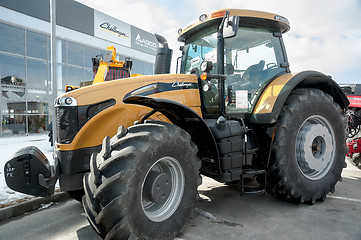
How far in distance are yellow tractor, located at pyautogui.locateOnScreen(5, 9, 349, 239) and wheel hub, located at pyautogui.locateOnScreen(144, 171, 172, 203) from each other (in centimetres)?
1

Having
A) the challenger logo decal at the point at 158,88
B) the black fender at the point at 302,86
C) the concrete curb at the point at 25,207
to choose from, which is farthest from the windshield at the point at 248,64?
the concrete curb at the point at 25,207

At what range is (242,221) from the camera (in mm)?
3230

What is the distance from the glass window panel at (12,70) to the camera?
13.1 meters

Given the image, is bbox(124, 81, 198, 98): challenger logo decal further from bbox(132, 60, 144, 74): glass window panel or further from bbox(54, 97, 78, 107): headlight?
bbox(132, 60, 144, 74): glass window panel

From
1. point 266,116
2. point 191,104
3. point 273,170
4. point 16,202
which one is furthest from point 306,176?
point 16,202

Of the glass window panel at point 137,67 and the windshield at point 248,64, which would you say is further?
the glass window panel at point 137,67

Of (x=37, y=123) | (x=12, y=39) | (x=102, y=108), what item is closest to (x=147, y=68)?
(x=37, y=123)

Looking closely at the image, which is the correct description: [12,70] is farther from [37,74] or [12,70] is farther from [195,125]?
[195,125]

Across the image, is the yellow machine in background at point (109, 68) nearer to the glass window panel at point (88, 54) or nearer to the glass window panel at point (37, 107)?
the glass window panel at point (37, 107)

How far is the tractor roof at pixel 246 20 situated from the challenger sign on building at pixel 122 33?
15.0m

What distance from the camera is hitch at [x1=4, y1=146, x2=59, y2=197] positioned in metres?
2.59

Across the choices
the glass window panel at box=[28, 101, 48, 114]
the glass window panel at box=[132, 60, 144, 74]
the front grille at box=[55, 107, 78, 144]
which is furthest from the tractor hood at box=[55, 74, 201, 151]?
the glass window panel at box=[132, 60, 144, 74]

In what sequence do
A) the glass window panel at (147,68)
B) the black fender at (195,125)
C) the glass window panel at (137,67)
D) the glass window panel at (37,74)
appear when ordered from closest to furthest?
the black fender at (195,125), the glass window panel at (37,74), the glass window panel at (137,67), the glass window panel at (147,68)

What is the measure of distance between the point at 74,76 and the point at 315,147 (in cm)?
1551
